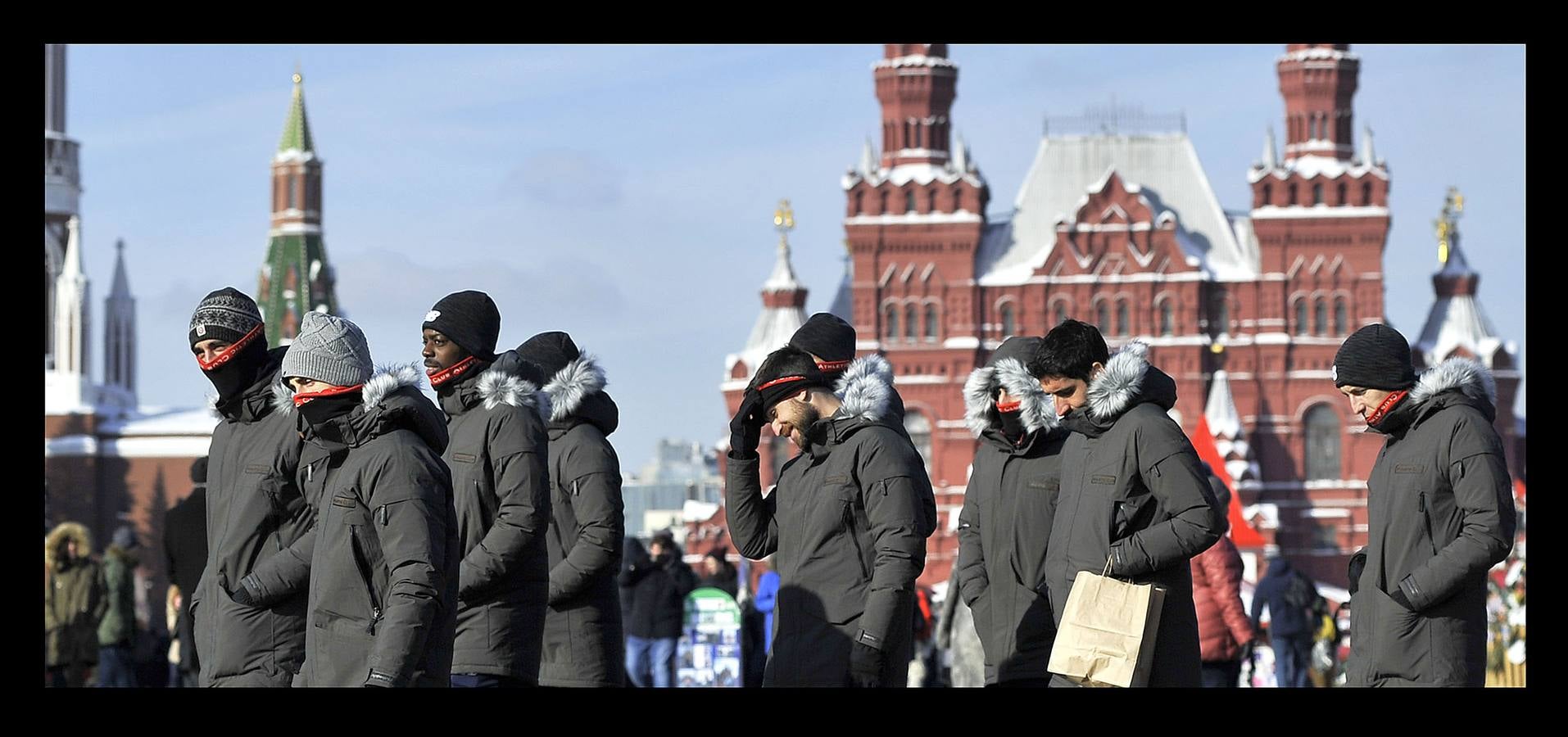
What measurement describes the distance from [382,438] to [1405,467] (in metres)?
2.79

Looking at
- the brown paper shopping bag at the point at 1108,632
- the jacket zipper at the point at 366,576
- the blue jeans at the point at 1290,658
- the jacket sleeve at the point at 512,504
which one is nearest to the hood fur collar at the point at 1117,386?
the brown paper shopping bag at the point at 1108,632

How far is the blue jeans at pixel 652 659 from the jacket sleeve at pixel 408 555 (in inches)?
329

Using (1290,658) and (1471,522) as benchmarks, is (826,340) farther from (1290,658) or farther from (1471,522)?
(1290,658)

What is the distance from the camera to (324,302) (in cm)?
8300

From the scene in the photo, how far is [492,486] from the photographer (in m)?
7.21

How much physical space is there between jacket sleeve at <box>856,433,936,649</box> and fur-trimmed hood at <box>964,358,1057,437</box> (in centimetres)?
56

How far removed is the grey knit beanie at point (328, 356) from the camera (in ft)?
20.9

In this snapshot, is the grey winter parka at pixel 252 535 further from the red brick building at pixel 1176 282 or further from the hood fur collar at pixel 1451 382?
the red brick building at pixel 1176 282

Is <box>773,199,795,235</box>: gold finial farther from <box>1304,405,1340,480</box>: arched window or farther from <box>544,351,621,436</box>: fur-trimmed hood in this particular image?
<box>544,351,621,436</box>: fur-trimmed hood

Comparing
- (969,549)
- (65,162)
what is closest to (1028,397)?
(969,549)

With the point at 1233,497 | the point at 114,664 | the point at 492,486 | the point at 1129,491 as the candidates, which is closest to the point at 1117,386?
the point at 1129,491

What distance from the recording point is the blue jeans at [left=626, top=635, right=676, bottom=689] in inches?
571

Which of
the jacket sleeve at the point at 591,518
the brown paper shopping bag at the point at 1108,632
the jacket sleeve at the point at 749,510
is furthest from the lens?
the jacket sleeve at the point at 591,518
